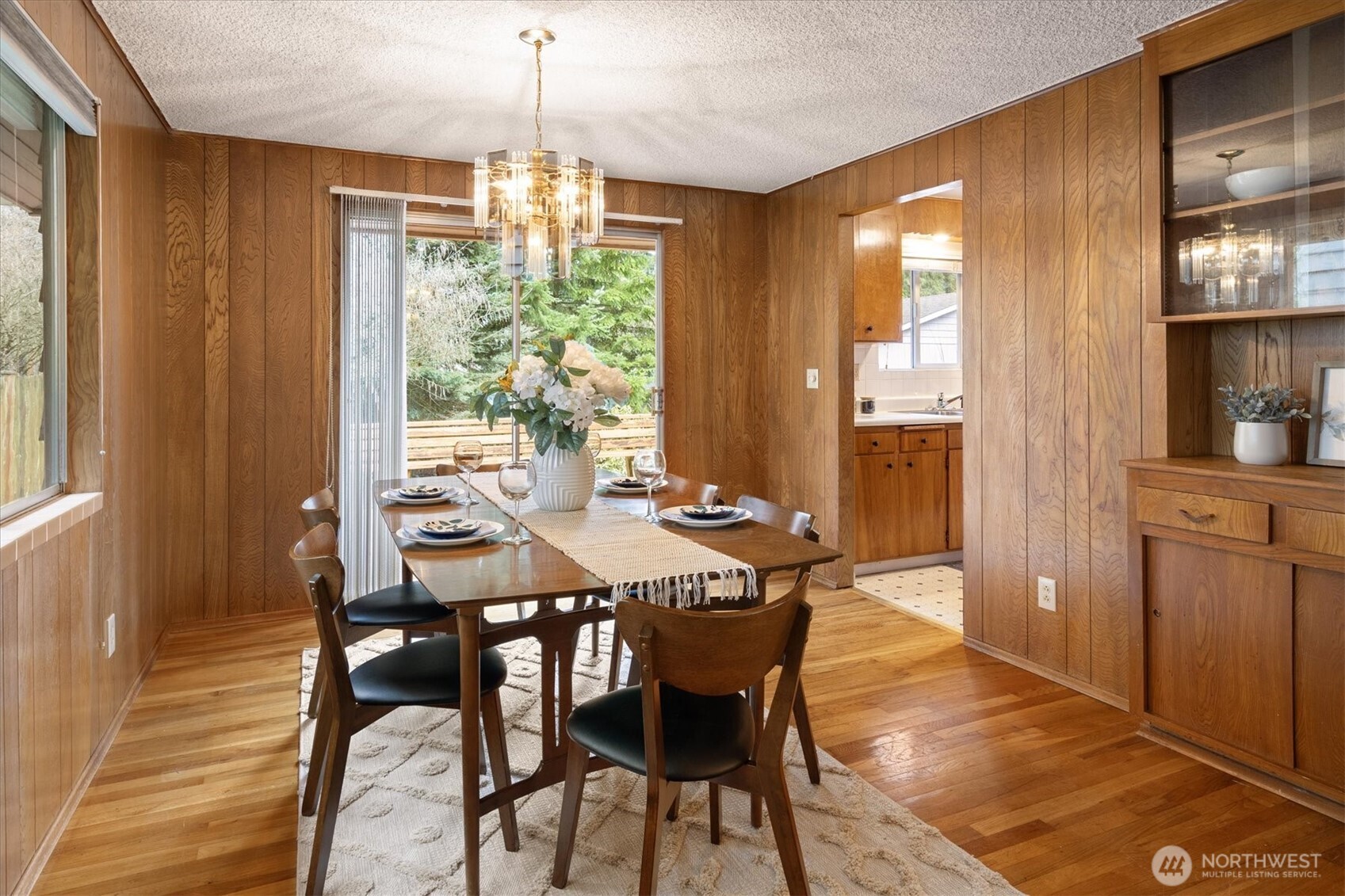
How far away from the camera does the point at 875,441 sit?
483cm

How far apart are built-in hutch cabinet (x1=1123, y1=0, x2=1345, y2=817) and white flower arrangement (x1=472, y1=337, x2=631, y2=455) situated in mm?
1764

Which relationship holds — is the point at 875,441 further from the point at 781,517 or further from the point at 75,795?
the point at 75,795

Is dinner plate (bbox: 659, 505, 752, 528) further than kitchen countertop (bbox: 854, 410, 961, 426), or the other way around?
kitchen countertop (bbox: 854, 410, 961, 426)

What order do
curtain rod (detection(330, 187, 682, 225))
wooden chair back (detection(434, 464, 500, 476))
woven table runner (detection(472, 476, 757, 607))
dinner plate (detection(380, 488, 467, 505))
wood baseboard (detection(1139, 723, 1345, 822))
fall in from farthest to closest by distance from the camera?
curtain rod (detection(330, 187, 682, 225)) → wooden chair back (detection(434, 464, 500, 476)) → dinner plate (detection(380, 488, 467, 505)) → wood baseboard (detection(1139, 723, 1345, 822)) → woven table runner (detection(472, 476, 757, 607))

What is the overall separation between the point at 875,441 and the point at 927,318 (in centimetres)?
155

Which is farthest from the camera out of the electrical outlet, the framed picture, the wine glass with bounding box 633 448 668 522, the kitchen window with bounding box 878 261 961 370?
the kitchen window with bounding box 878 261 961 370

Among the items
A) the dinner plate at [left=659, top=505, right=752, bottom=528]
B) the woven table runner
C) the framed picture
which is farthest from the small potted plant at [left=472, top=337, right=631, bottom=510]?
the framed picture

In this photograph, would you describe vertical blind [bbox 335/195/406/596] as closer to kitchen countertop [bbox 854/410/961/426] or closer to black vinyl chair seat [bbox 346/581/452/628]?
black vinyl chair seat [bbox 346/581/452/628]

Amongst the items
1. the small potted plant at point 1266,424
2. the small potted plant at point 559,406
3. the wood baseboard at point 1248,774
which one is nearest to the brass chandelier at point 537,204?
the small potted plant at point 559,406

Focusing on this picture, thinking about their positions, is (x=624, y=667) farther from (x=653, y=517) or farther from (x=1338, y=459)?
(x=1338, y=459)

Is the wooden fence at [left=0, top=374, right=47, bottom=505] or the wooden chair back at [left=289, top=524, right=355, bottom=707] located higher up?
the wooden fence at [left=0, top=374, right=47, bottom=505]

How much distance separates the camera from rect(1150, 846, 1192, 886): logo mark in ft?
6.44

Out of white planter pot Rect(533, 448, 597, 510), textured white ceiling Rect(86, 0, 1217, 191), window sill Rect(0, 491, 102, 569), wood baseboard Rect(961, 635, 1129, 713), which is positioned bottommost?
wood baseboard Rect(961, 635, 1129, 713)

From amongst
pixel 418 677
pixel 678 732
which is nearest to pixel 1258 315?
pixel 678 732
